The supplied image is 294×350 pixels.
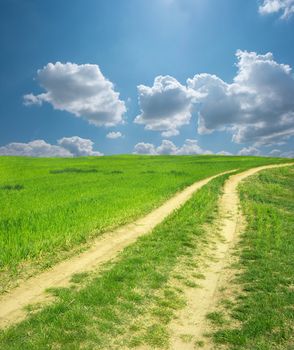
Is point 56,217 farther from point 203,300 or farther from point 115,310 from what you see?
point 203,300

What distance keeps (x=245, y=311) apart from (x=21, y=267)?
698 centimetres

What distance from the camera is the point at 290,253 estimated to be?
13391mm

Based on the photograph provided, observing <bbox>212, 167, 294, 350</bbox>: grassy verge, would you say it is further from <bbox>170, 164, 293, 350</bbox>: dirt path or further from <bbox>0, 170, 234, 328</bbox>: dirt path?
<bbox>0, 170, 234, 328</bbox>: dirt path

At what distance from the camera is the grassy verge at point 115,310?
7371 millimetres

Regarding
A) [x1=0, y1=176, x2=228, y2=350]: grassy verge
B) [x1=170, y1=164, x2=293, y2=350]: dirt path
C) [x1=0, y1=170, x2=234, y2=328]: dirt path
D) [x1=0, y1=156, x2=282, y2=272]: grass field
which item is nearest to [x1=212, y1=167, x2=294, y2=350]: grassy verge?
[x1=170, y1=164, x2=293, y2=350]: dirt path

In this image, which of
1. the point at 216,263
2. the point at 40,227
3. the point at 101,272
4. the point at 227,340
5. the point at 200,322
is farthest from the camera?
the point at 40,227

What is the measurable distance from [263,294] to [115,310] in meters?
3.93

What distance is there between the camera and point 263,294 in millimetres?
A: 9633

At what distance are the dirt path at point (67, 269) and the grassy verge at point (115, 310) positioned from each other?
0.52 meters

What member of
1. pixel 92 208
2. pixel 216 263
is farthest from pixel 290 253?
pixel 92 208

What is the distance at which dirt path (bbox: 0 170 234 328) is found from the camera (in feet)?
29.3

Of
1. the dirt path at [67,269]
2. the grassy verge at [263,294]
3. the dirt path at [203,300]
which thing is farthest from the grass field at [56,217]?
the grassy verge at [263,294]

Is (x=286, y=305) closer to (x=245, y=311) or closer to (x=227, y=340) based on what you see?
(x=245, y=311)

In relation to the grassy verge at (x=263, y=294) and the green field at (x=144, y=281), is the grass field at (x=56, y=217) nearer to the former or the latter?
the green field at (x=144, y=281)
